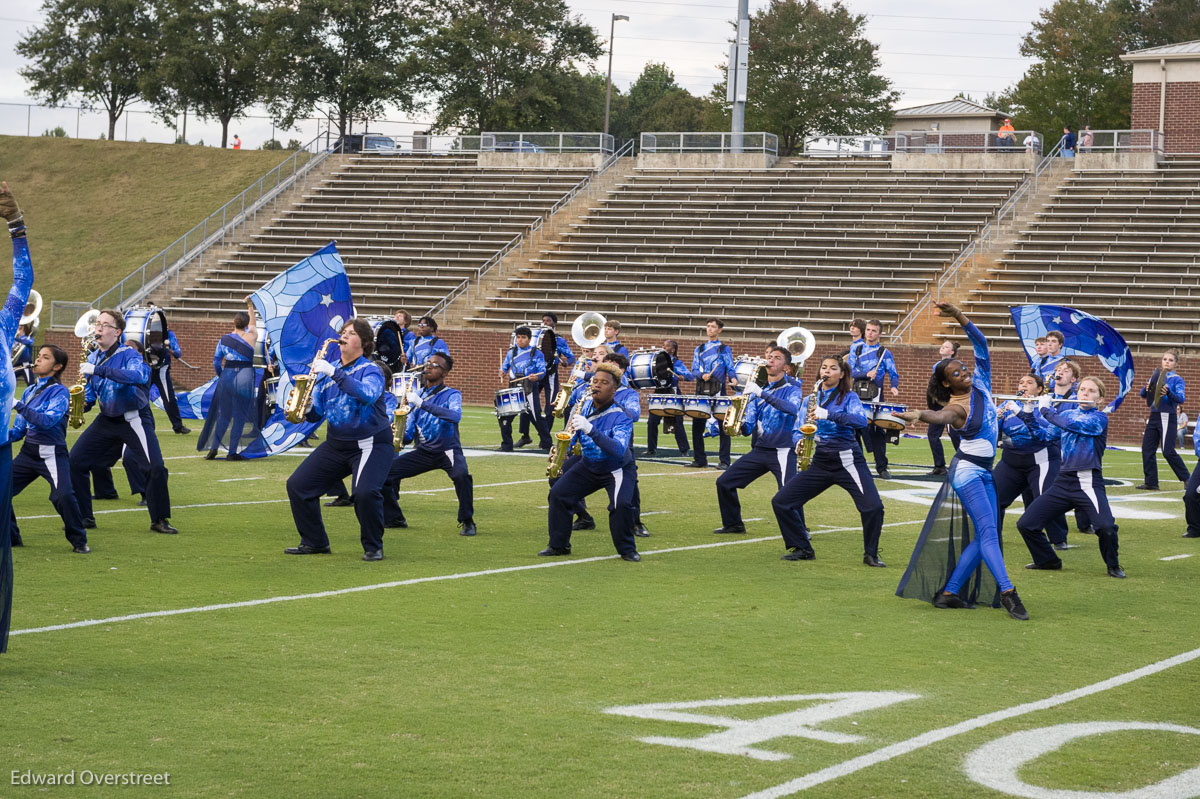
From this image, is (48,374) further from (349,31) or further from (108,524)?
(349,31)

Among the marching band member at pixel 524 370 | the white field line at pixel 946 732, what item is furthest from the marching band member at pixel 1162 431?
the white field line at pixel 946 732

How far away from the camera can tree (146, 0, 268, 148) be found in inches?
1988

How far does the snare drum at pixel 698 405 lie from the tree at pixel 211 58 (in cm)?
3883

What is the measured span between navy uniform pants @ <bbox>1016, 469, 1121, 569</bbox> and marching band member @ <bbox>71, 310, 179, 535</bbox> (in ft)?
21.8

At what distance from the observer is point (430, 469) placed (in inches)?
478

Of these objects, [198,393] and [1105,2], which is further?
[1105,2]

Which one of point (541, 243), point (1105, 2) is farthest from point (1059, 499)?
point (1105, 2)

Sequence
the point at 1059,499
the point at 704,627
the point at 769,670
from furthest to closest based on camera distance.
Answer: the point at 1059,499 → the point at 704,627 → the point at 769,670

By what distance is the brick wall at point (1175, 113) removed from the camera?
35.8 metres

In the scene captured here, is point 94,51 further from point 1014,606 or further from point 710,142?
point 1014,606

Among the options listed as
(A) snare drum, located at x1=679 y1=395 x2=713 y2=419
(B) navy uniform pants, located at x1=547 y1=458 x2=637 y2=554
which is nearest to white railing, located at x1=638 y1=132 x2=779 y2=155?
(A) snare drum, located at x1=679 y1=395 x2=713 y2=419

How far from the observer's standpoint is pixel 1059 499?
10.6m

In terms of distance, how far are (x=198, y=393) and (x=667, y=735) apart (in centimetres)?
1403

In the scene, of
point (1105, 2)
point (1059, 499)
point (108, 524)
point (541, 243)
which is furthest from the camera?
point (1105, 2)
